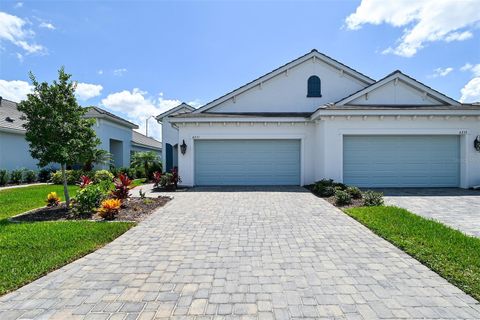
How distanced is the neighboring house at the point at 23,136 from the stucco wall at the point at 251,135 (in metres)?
4.57

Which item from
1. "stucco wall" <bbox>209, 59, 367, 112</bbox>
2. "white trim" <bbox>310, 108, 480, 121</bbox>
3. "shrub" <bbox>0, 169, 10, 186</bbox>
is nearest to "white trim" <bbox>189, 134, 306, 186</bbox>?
"white trim" <bbox>310, 108, 480, 121</bbox>

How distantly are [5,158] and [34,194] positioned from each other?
24.4 ft

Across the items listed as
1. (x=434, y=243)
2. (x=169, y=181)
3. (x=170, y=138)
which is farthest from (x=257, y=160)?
(x=434, y=243)

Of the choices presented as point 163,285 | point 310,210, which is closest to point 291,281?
point 163,285

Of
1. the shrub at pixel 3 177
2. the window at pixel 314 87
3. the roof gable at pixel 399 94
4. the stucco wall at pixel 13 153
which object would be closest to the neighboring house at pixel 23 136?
the stucco wall at pixel 13 153

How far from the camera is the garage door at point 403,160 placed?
12.3 meters

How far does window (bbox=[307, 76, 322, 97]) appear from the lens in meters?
14.9

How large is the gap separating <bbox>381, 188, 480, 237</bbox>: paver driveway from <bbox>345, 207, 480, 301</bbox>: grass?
749 mm

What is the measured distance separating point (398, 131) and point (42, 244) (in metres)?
13.3

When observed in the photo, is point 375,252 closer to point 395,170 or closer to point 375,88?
point 395,170

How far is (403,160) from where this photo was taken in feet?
40.7

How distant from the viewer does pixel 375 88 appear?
44.1ft

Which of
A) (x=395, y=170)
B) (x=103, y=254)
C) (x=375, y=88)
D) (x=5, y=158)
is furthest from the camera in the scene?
(x=5, y=158)

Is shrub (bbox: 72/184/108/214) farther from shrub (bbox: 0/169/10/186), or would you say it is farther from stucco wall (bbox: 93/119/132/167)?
shrub (bbox: 0/169/10/186)
